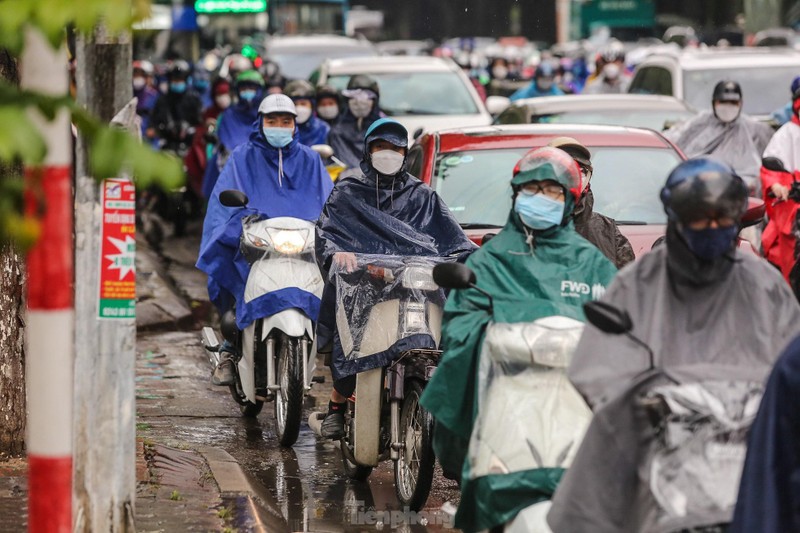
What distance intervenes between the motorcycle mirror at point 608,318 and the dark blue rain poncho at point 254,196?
188 inches

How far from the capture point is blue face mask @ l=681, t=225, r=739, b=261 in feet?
14.3

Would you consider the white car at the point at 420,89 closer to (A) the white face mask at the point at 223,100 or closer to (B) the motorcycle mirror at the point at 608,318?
(A) the white face mask at the point at 223,100

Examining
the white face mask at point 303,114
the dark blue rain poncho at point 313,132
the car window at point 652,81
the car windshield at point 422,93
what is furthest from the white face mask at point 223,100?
the dark blue rain poncho at point 313,132

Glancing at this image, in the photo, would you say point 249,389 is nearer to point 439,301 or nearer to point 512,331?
point 439,301

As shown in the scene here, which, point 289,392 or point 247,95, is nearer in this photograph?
point 289,392

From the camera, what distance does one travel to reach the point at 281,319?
8.57 meters

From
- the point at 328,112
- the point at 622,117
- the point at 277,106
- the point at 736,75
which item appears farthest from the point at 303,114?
the point at 736,75

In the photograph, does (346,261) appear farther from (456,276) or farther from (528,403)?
(528,403)

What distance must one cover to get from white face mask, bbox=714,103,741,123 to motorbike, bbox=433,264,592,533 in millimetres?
7732

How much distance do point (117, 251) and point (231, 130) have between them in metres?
9.53

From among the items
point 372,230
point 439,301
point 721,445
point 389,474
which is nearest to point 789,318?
point 721,445

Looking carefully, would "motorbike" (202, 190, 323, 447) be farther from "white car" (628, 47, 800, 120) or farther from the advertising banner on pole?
"white car" (628, 47, 800, 120)

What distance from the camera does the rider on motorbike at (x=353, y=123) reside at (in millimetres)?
13828

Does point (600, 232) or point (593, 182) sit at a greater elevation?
point (593, 182)
